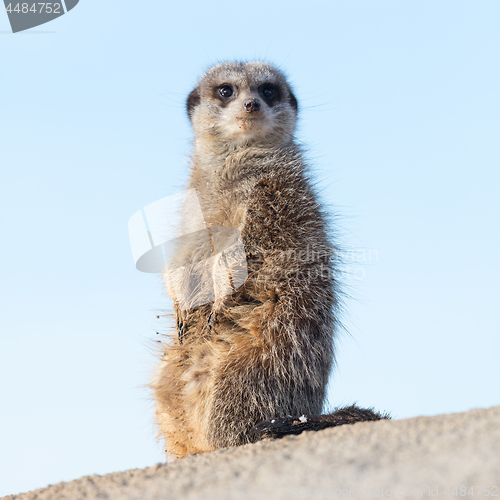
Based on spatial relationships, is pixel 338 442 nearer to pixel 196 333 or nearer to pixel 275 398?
pixel 275 398

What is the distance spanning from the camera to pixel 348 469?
1871 millimetres

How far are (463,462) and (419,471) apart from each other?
15 cm

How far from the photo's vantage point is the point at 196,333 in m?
4.50

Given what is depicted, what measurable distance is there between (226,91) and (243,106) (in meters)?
0.80

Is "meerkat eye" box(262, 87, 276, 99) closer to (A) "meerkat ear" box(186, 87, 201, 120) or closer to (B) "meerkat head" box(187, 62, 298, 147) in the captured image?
(B) "meerkat head" box(187, 62, 298, 147)

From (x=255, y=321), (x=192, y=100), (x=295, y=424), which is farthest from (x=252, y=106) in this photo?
(x=295, y=424)

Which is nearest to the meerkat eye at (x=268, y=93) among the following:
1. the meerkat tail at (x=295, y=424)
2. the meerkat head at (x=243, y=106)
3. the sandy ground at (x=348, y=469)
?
the meerkat head at (x=243, y=106)

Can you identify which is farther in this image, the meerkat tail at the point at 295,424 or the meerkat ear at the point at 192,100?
the meerkat ear at the point at 192,100

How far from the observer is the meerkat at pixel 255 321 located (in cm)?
409

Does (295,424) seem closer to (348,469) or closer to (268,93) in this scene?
(348,469)

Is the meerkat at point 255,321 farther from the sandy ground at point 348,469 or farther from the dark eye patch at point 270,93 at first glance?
the sandy ground at point 348,469

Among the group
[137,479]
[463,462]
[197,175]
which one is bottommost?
[137,479]

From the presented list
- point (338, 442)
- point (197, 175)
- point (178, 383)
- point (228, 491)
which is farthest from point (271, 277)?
point (228, 491)

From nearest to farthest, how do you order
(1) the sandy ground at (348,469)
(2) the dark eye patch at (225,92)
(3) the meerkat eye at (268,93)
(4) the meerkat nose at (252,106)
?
1. (1) the sandy ground at (348,469)
2. (4) the meerkat nose at (252,106)
3. (2) the dark eye patch at (225,92)
4. (3) the meerkat eye at (268,93)
